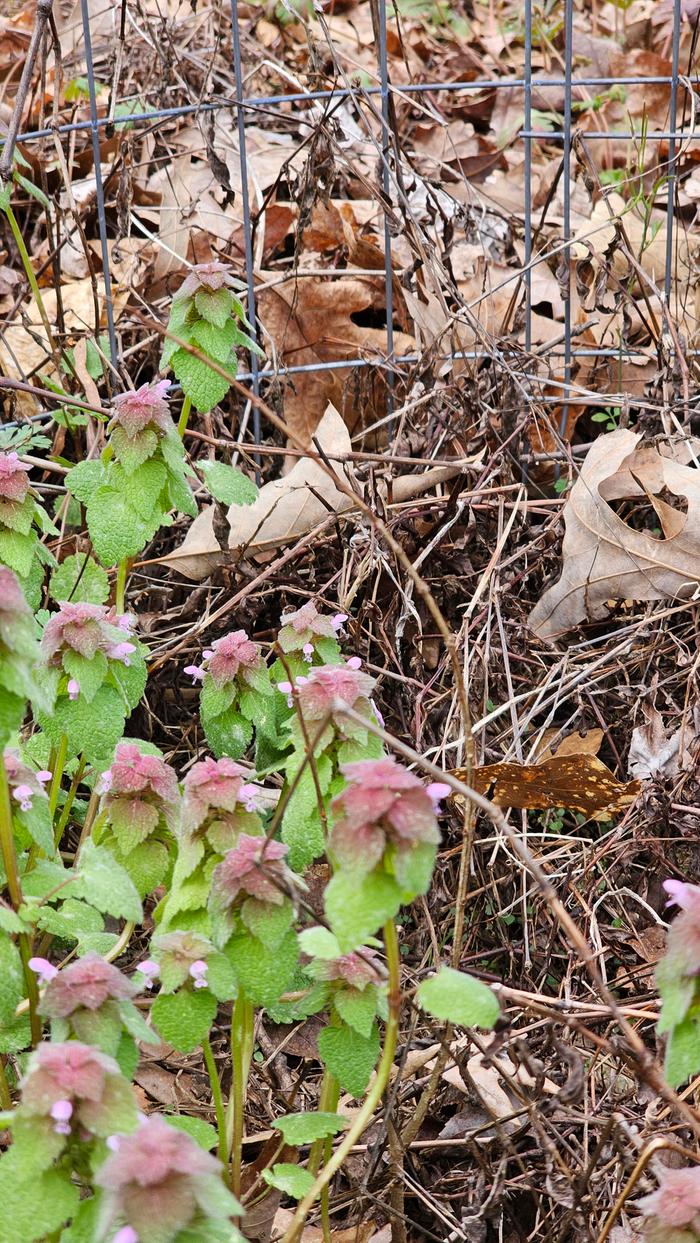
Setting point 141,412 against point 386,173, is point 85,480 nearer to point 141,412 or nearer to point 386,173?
point 141,412

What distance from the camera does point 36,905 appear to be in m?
1.34

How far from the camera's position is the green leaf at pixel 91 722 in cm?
164

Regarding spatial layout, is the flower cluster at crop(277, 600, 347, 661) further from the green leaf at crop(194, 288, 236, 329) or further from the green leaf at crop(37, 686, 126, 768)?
the green leaf at crop(194, 288, 236, 329)

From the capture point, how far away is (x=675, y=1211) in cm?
105

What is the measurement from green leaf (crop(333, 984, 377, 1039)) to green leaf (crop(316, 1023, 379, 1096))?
17mm

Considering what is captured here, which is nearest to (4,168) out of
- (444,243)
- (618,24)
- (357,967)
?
(444,243)

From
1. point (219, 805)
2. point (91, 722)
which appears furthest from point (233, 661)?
point (219, 805)

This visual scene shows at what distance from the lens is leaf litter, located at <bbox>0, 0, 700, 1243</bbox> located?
5.57 feet

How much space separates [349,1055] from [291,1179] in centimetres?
13

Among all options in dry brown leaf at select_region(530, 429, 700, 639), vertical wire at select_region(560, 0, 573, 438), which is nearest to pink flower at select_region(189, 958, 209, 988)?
dry brown leaf at select_region(530, 429, 700, 639)

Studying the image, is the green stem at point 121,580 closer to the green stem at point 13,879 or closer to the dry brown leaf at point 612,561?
the green stem at point 13,879

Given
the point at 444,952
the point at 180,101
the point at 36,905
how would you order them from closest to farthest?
the point at 36,905 → the point at 444,952 → the point at 180,101

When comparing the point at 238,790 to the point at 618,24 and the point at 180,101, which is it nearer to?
the point at 180,101

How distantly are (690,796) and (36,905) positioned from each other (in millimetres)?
1130
